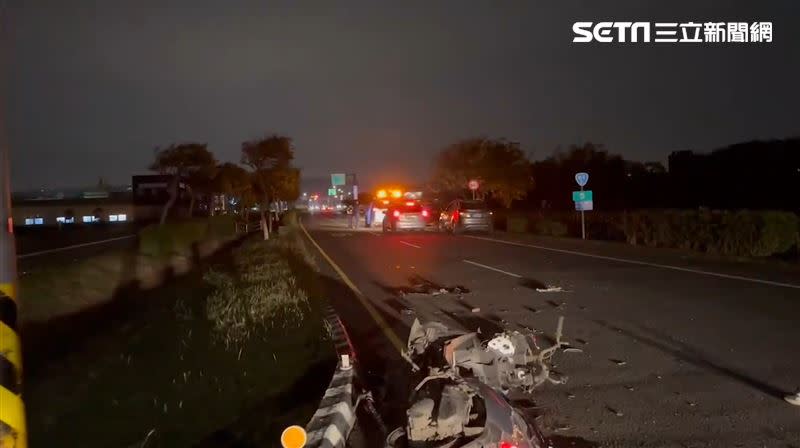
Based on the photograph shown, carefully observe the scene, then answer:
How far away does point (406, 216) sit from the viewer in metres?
38.8

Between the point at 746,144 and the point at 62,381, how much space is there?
178 ft

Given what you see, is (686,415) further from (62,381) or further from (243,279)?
(243,279)

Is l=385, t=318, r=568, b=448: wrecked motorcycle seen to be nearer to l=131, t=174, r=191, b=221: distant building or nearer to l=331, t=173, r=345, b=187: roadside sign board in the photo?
l=131, t=174, r=191, b=221: distant building

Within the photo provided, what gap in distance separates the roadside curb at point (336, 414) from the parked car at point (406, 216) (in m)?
31.0

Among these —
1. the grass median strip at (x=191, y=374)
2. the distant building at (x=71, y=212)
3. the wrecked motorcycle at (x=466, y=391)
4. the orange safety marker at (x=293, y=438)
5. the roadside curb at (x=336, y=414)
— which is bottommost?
the grass median strip at (x=191, y=374)

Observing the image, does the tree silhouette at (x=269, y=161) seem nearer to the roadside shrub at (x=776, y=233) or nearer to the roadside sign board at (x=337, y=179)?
the roadside shrub at (x=776, y=233)

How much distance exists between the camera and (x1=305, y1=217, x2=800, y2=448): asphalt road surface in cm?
650

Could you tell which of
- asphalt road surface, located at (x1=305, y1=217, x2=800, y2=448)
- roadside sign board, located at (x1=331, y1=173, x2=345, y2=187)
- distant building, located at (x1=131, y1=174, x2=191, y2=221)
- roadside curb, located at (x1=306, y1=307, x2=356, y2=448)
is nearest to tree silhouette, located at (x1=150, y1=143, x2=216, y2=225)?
distant building, located at (x1=131, y1=174, x2=191, y2=221)

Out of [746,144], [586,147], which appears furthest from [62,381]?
[586,147]

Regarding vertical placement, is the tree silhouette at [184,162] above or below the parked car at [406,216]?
above

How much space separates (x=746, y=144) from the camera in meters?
55.0

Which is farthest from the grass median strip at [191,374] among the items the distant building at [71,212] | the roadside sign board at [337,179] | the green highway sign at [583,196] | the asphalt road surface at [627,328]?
the roadside sign board at [337,179]

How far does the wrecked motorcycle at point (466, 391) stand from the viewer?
4875 millimetres

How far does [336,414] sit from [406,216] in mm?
32951
